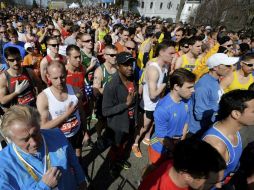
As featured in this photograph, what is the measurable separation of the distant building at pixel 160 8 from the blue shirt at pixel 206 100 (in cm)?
6364

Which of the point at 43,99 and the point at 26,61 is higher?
the point at 43,99

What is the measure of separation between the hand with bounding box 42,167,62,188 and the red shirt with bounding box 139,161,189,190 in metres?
0.79

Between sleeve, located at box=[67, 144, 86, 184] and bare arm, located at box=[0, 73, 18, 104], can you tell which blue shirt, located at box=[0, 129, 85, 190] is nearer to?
sleeve, located at box=[67, 144, 86, 184]

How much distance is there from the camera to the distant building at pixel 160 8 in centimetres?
6387

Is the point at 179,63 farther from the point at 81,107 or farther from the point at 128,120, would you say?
the point at 81,107

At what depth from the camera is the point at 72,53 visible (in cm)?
427

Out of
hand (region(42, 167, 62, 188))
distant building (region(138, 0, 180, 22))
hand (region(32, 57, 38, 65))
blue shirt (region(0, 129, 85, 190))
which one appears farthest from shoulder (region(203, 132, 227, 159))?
distant building (region(138, 0, 180, 22))

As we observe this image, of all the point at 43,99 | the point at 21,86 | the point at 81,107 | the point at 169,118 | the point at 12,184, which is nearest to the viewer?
the point at 12,184

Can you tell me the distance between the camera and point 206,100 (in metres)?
3.66

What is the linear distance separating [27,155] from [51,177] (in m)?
0.27

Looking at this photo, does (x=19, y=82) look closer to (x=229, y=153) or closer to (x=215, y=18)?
(x=229, y=153)

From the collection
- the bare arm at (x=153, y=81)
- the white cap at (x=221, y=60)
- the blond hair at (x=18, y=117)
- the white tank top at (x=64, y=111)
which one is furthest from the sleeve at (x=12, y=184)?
the white cap at (x=221, y=60)

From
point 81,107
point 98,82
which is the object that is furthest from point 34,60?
point 81,107

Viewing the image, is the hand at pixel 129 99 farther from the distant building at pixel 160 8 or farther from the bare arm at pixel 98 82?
the distant building at pixel 160 8
